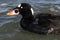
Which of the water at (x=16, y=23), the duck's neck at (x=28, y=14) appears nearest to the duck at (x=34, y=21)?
the duck's neck at (x=28, y=14)

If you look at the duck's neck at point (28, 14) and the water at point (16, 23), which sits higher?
the duck's neck at point (28, 14)

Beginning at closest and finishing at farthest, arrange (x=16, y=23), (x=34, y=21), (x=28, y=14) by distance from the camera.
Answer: (x=34, y=21)
(x=28, y=14)
(x=16, y=23)

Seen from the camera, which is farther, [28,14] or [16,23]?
[16,23]

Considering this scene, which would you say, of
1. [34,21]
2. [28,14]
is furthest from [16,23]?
[34,21]

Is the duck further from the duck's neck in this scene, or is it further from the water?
the water

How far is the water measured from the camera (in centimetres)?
656

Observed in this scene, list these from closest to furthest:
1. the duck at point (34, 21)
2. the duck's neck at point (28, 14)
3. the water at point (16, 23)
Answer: the water at point (16, 23) < the duck at point (34, 21) < the duck's neck at point (28, 14)

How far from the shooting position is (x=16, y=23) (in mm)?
7445

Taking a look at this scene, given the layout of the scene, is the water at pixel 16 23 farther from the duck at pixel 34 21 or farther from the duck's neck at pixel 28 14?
the duck's neck at pixel 28 14

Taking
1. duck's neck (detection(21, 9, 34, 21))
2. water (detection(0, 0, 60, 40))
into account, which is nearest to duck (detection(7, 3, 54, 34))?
duck's neck (detection(21, 9, 34, 21))

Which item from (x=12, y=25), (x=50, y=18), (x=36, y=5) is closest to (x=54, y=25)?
(x=50, y=18)

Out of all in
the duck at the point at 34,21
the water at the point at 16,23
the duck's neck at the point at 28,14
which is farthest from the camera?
the duck's neck at the point at 28,14

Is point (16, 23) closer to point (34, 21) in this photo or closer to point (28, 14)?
point (28, 14)

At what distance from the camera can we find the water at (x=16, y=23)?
258 inches
